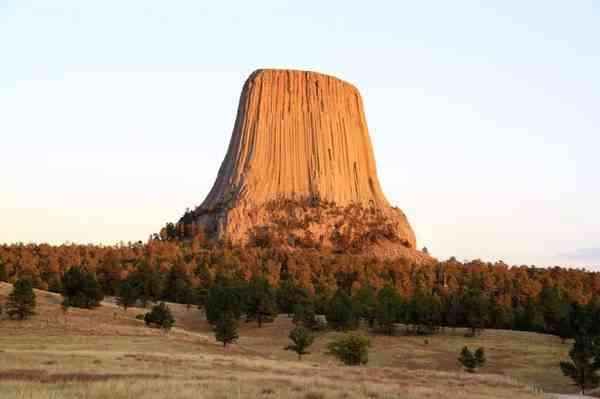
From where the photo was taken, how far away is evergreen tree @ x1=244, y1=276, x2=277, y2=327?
8200 cm

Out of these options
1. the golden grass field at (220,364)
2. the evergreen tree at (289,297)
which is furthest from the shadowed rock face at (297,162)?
the golden grass field at (220,364)

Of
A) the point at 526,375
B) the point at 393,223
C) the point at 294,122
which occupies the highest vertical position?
the point at 294,122

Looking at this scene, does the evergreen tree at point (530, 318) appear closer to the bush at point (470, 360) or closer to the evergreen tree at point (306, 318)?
the evergreen tree at point (306, 318)

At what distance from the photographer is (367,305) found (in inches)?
3187

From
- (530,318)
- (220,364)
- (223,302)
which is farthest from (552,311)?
(220,364)

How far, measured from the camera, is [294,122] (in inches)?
5748

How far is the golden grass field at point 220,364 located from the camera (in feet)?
76.8

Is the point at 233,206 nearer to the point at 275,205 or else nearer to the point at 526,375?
the point at 275,205

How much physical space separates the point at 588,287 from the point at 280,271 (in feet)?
134

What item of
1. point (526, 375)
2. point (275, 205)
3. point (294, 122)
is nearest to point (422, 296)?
point (526, 375)

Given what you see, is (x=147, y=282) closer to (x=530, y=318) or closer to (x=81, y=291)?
(x=81, y=291)

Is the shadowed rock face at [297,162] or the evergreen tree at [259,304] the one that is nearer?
the evergreen tree at [259,304]

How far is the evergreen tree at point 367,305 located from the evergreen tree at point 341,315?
1.61 metres

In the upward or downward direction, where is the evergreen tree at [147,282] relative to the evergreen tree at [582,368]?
upward
